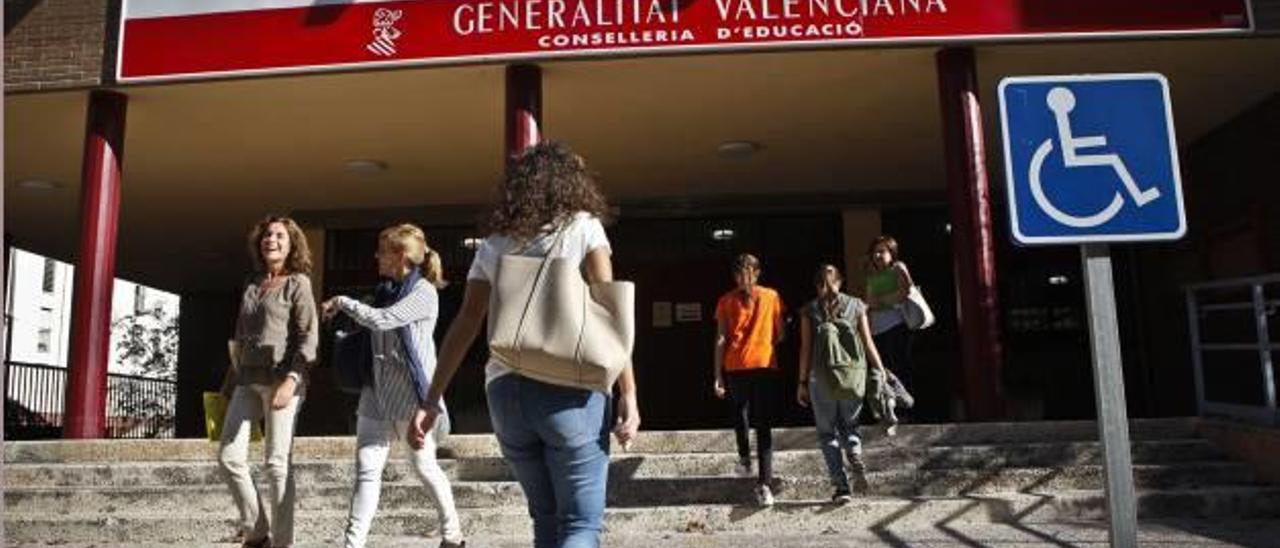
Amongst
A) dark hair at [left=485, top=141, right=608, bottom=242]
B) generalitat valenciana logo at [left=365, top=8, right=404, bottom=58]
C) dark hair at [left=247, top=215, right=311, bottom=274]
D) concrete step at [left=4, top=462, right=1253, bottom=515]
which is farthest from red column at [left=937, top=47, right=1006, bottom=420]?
dark hair at [left=485, top=141, right=608, bottom=242]

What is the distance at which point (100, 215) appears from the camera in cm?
866

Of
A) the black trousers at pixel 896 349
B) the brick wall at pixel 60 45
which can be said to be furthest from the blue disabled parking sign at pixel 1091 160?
the brick wall at pixel 60 45

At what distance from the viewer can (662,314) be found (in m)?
13.0

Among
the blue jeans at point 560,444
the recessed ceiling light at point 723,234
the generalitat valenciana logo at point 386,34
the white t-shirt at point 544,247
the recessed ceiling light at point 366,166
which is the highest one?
the generalitat valenciana logo at point 386,34

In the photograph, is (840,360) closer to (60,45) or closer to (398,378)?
(398,378)

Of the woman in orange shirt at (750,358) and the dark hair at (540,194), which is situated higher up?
the dark hair at (540,194)

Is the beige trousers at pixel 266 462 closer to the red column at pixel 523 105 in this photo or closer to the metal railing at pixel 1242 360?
the red column at pixel 523 105

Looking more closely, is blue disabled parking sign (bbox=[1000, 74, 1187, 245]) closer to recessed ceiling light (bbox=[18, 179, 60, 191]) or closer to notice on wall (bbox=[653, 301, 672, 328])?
notice on wall (bbox=[653, 301, 672, 328])

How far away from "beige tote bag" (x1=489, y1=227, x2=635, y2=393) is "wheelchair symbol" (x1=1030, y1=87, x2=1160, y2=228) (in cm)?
111

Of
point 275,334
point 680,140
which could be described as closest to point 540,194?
point 275,334

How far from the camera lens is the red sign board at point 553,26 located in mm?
7820

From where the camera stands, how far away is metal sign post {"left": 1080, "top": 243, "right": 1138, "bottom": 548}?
2.58m

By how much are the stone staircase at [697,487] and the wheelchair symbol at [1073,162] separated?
3524 mm

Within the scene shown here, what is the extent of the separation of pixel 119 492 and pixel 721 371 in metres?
3.86
